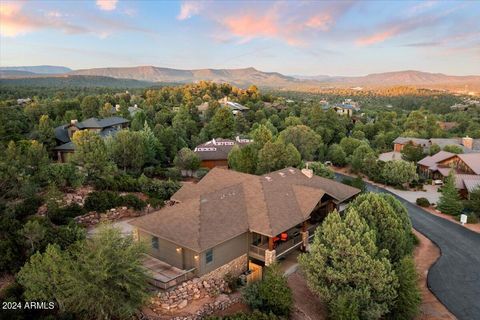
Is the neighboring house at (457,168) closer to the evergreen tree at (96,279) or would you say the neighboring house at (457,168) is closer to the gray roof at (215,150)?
the gray roof at (215,150)

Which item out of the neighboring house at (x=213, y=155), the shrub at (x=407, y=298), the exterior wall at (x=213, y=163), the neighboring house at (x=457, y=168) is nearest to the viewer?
the shrub at (x=407, y=298)

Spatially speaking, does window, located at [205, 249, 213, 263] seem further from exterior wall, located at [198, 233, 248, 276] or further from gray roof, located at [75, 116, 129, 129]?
gray roof, located at [75, 116, 129, 129]

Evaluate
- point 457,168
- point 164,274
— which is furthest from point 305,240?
point 457,168

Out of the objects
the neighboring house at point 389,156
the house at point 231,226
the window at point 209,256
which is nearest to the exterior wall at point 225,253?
the house at point 231,226

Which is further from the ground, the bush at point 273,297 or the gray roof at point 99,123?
the gray roof at point 99,123

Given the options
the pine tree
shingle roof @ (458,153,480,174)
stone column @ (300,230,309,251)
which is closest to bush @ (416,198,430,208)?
the pine tree

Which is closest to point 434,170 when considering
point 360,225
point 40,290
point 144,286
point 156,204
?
point 360,225

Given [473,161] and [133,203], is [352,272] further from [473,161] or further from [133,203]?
[473,161]
